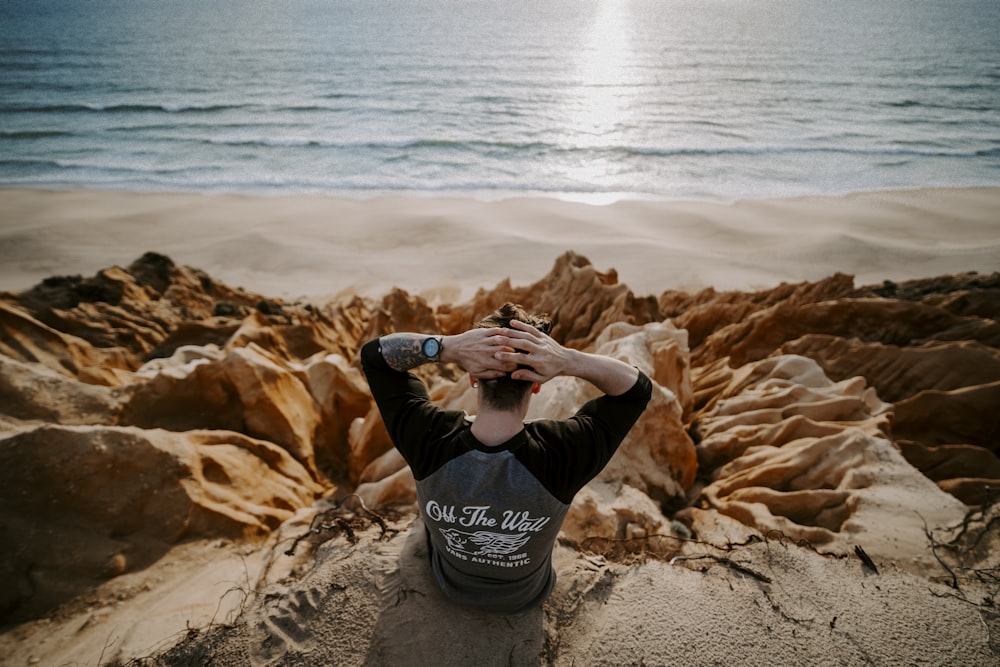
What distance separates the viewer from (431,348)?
2.29 meters

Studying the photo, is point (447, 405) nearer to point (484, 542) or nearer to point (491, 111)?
point (484, 542)

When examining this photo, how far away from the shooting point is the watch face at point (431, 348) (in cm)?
227

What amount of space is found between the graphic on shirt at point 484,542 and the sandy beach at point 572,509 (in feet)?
1.88

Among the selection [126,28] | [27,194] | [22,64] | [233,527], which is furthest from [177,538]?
[126,28]

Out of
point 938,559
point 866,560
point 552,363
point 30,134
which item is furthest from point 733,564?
point 30,134

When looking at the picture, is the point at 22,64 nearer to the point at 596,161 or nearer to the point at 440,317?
the point at 596,161

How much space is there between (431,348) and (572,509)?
77.4 inches

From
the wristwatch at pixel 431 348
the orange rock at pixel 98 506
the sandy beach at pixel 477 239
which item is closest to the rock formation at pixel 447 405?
the orange rock at pixel 98 506

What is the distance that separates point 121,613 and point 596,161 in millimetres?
22138

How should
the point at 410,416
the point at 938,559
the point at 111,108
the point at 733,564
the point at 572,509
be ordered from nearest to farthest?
the point at 410,416
the point at 733,564
the point at 938,559
the point at 572,509
the point at 111,108

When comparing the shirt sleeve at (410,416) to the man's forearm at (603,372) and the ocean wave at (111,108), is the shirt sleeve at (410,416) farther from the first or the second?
the ocean wave at (111,108)

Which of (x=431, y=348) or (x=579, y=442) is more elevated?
(x=431, y=348)

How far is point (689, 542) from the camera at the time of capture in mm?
3537

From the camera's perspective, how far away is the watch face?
227cm
